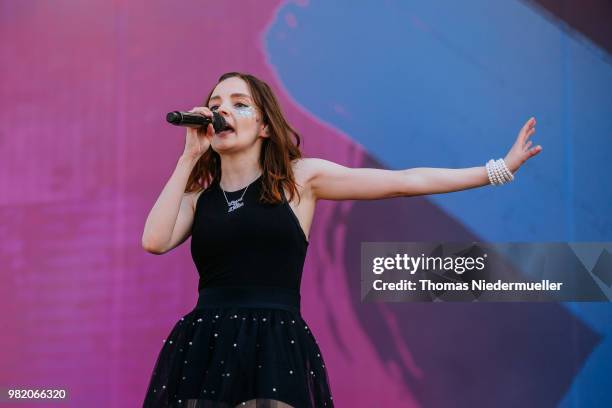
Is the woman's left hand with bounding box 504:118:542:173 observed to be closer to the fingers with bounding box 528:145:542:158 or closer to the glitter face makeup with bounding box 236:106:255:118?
the fingers with bounding box 528:145:542:158

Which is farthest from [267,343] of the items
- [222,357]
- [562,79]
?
[562,79]

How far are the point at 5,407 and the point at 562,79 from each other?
2558mm

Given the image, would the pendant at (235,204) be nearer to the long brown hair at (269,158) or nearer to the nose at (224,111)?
the long brown hair at (269,158)

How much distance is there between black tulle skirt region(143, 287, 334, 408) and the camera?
89.2 inches

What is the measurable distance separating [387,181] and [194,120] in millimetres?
569

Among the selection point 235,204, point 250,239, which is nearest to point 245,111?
point 235,204

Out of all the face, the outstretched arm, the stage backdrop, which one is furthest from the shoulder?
the stage backdrop

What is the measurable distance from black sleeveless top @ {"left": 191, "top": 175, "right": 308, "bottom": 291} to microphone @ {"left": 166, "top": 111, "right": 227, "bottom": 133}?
204 millimetres

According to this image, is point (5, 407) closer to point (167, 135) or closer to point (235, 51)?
point (167, 135)

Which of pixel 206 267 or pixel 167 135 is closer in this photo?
pixel 206 267

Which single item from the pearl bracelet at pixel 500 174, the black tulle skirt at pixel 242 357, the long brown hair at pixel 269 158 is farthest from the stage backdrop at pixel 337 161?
the black tulle skirt at pixel 242 357

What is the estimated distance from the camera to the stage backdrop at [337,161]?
11.4ft

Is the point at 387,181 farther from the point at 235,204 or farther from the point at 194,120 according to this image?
the point at 194,120

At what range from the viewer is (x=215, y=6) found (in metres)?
3.67
